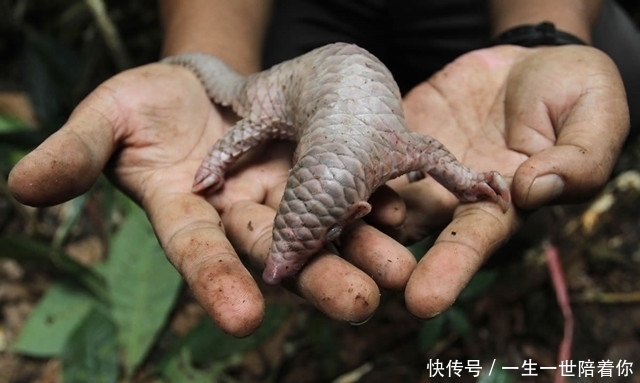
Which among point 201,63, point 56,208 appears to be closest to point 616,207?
point 201,63

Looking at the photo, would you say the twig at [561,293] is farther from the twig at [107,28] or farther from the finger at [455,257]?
the twig at [107,28]

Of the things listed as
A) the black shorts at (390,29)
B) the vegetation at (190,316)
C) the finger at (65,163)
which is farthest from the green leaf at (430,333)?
the finger at (65,163)

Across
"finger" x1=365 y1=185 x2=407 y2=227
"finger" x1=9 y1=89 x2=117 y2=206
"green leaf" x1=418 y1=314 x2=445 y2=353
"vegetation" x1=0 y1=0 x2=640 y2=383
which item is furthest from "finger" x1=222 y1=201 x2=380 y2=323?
"green leaf" x1=418 y1=314 x2=445 y2=353

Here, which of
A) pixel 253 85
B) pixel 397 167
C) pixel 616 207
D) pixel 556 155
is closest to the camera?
pixel 556 155

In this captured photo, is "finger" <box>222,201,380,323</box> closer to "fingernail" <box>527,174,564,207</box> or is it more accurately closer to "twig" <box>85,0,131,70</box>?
"fingernail" <box>527,174,564,207</box>

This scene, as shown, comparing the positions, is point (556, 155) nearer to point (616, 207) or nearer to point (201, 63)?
point (201, 63)
